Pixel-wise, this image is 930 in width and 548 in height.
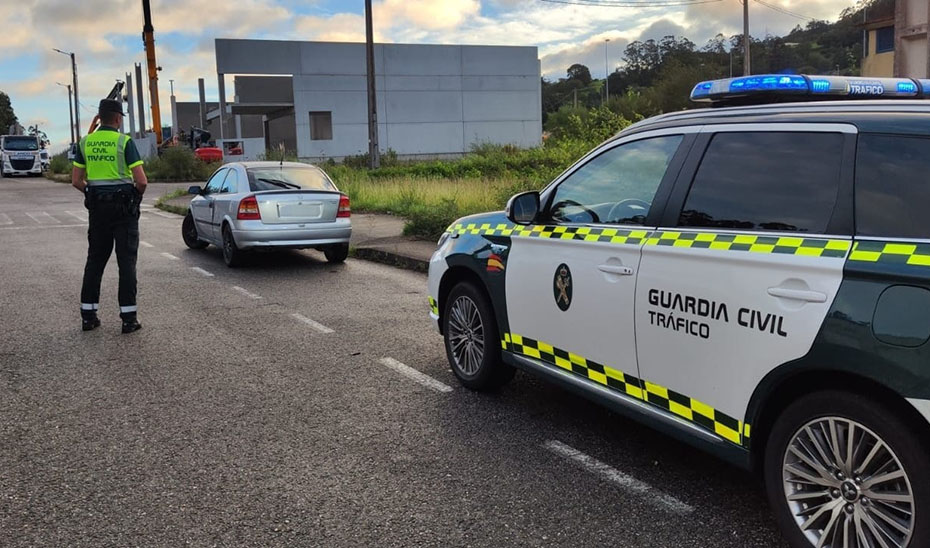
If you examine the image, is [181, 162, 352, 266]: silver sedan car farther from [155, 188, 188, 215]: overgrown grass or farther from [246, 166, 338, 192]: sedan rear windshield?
[155, 188, 188, 215]: overgrown grass

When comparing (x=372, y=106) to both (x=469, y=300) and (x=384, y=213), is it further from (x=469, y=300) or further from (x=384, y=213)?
(x=469, y=300)

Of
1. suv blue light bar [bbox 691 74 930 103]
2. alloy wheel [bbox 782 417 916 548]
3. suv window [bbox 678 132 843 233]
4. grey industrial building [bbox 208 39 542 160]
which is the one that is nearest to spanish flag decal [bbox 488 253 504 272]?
suv window [bbox 678 132 843 233]

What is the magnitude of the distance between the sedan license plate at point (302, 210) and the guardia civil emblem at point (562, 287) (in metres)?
7.79

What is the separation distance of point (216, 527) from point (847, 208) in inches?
115

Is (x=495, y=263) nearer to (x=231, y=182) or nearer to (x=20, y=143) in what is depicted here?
(x=231, y=182)

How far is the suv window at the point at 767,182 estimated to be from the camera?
3.23 m

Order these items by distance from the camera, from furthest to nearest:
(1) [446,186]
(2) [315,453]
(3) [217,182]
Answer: (1) [446,186] < (3) [217,182] < (2) [315,453]

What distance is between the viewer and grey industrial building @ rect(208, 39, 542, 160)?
49.7 m

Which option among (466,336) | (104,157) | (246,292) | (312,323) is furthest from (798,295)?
(246,292)

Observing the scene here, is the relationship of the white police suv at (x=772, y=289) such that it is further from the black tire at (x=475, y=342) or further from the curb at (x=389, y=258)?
the curb at (x=389, y=258)

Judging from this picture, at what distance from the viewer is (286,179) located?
12070 millimetres

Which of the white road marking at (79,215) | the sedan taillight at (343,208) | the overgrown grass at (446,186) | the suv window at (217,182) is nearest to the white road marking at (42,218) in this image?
the white road marking at (79,215)

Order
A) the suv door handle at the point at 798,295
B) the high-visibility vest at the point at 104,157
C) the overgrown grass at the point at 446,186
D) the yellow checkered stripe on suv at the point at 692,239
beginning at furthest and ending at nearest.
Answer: the overgrown grass at the point at 446,186 < the high-visibility vest at the point at 104,157 < the yellow checkered stripe on suv at the point at 692,239 < the suv door handle at the point at 798,295

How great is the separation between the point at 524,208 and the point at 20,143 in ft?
192
